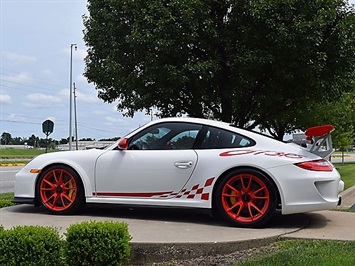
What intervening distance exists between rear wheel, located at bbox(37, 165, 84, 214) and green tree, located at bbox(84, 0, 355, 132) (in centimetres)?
502

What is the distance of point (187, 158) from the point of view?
5.30m

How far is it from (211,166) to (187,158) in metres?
0.31

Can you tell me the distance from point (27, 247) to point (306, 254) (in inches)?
97.3

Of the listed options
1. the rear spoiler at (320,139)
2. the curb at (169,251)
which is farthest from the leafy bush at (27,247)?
the rear spoiler at (320,139)

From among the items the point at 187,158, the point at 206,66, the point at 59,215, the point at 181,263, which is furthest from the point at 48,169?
the point at 206,66

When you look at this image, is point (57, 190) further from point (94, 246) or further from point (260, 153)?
point (260, 153)

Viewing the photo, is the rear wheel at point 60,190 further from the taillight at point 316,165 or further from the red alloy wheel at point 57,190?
the taillight at point 316,165

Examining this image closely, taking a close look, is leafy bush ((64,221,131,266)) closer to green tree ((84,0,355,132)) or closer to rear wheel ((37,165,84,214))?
rear wheel ((37,165,84,214))

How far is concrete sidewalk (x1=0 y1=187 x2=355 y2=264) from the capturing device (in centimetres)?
427

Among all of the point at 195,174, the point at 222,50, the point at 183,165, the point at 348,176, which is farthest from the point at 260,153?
the point at 348,176

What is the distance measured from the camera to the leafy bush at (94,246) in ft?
12.5

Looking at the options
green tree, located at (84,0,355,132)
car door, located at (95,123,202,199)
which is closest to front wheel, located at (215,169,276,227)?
car door, located at (95,123,202,199)

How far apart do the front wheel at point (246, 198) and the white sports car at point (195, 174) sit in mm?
11

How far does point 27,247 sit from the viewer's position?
12.3ft
